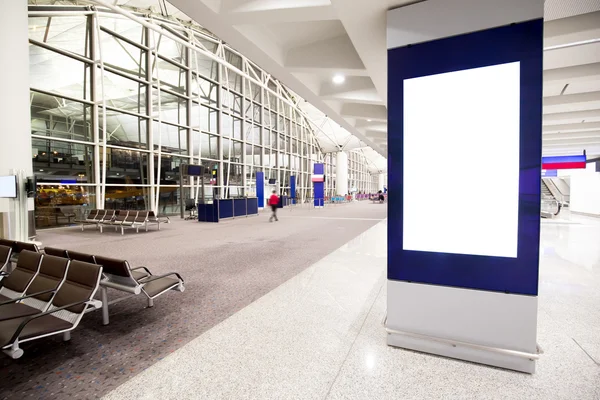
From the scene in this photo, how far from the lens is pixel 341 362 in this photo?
253 centimetres

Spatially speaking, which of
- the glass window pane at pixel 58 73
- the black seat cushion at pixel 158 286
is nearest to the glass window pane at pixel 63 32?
the glass window pane at pixel 58 73

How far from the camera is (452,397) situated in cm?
209

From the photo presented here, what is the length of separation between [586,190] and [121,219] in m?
24.6

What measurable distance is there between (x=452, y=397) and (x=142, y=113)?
623 inches

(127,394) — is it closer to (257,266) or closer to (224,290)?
(224,290)

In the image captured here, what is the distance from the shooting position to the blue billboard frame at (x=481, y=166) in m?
2.33

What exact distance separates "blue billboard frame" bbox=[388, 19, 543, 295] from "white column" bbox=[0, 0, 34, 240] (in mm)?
8521

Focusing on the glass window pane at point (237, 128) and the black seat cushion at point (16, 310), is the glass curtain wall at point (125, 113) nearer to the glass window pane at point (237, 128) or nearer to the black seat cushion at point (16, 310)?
the glass window pane at point (237, 128)

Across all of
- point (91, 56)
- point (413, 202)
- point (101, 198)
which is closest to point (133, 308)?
point (413, 202)

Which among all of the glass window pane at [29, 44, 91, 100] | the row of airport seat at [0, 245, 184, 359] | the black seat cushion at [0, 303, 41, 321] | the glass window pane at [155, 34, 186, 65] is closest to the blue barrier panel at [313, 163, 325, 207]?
the glass window pane at [155, 34, 186, 65]

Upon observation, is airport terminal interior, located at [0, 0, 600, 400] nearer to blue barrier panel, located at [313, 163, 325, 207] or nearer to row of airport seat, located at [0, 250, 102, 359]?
row of airport seat, located at [0, 250, 102, 359]

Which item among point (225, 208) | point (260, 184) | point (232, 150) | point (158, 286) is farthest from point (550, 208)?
point (158, 286)

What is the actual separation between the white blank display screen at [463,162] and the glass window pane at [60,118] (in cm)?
1299

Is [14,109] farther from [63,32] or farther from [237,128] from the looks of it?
[237,128]
